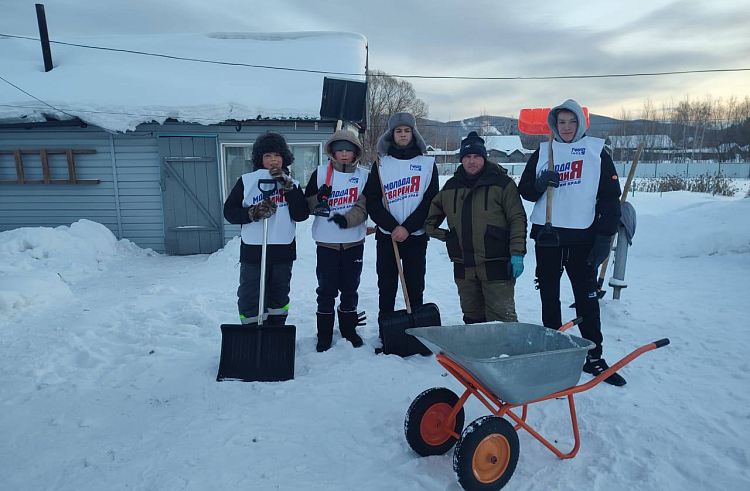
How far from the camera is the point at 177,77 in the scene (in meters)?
9.59

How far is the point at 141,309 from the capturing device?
4.89m

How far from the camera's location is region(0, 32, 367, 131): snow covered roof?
26.4 ft

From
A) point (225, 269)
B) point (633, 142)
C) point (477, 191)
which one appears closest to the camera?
point (477, 191)

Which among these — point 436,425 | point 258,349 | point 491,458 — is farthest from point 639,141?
point 491,458

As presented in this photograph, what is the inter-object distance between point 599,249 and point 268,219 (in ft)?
8.39

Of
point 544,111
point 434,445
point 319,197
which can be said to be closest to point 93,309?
point 319,197

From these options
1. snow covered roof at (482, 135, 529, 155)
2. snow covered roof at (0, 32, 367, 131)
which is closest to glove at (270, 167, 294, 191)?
snow covered roof at (0, 32, 367, 131)

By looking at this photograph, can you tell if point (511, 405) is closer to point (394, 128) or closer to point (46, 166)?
point (394, 128)

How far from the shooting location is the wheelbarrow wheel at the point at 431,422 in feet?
7.49

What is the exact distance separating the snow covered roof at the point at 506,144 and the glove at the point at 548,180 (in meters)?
58.8

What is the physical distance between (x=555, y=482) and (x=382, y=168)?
2535mm

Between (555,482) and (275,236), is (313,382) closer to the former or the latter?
(275,236)

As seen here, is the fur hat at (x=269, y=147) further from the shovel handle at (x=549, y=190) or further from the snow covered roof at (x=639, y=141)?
the snow covered roof at (x=639, y=141)

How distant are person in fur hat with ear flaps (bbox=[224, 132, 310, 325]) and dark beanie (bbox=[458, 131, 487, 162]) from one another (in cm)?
135
